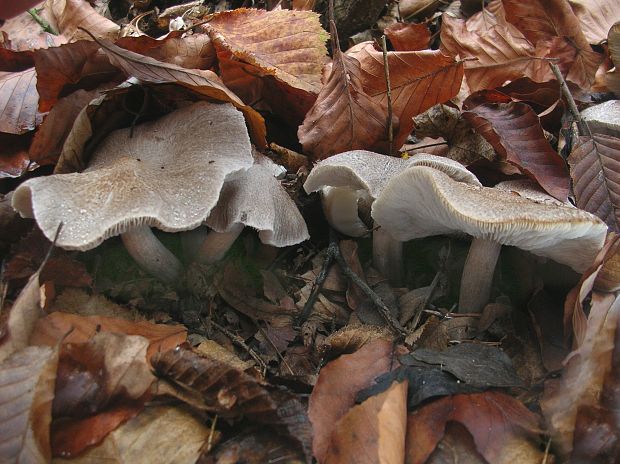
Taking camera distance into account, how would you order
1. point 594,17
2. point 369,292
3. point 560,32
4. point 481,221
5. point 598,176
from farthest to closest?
point 594,17
point 560,32
point 598,176
point 369,292
point 481,221

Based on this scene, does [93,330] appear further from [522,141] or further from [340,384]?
[522,141]

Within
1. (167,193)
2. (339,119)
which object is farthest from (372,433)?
(339,119)

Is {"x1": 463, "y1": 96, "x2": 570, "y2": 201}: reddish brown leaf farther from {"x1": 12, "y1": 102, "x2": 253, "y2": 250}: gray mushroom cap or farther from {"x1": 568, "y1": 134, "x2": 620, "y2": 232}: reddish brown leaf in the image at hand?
{"x1": 12, "y1": 102, "x2": 253, "y2": 250}: gray mushroom cap

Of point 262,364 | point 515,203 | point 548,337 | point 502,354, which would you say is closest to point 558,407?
point 502,354

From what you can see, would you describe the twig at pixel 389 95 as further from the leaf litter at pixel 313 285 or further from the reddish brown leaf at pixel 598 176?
the reddish brown leaf at pixel 598 176

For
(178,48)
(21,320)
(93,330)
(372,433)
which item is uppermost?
(178,48)
